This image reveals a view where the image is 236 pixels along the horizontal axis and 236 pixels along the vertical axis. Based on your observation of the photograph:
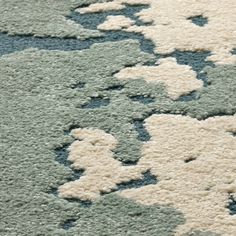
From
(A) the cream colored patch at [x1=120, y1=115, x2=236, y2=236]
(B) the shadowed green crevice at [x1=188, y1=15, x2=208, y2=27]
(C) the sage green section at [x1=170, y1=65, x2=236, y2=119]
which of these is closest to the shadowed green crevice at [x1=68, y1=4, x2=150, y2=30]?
(B) the shadowed green crevice at [x1=188, y1=15, x2=208, y2=27]

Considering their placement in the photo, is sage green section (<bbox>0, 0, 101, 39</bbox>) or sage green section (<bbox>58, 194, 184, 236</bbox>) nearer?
sage green section (<bbox>58, 194, 184, 236</bbox>)

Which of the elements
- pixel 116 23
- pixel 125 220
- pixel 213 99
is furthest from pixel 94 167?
pixel 116 23

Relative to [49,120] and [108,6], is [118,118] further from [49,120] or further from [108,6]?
[108,6]

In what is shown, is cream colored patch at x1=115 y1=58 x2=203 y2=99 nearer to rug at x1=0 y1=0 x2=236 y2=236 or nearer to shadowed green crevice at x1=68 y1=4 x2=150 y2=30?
rug at x1=0 y1=0 x2=236 y2=236

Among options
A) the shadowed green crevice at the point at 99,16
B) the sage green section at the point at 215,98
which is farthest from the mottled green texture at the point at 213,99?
the shadowed green crevice at the point at 99,16

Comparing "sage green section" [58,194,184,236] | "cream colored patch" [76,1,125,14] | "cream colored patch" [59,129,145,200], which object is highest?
"cream colored patch" [76,1,125,14]

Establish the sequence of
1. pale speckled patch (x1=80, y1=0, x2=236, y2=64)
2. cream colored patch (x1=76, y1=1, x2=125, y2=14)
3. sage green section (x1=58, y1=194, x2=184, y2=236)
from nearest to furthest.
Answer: sage green section (x1=58, y1=194, x2=184, y2=236) → pale speckled patch (x1=80, y1=0, x2=236, y2=64) → cream colored patch (x1=76, y1=1, x2=125, y2=14)

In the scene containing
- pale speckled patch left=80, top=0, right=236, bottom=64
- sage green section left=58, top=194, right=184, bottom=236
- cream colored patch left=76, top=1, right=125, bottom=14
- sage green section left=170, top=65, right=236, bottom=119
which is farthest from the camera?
cream colored patch left=76, top=1, right=125, bottom=14

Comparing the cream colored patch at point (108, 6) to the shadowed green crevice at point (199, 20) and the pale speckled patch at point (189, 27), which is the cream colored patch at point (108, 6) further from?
the shadowed green crevice at point (199, 20)
